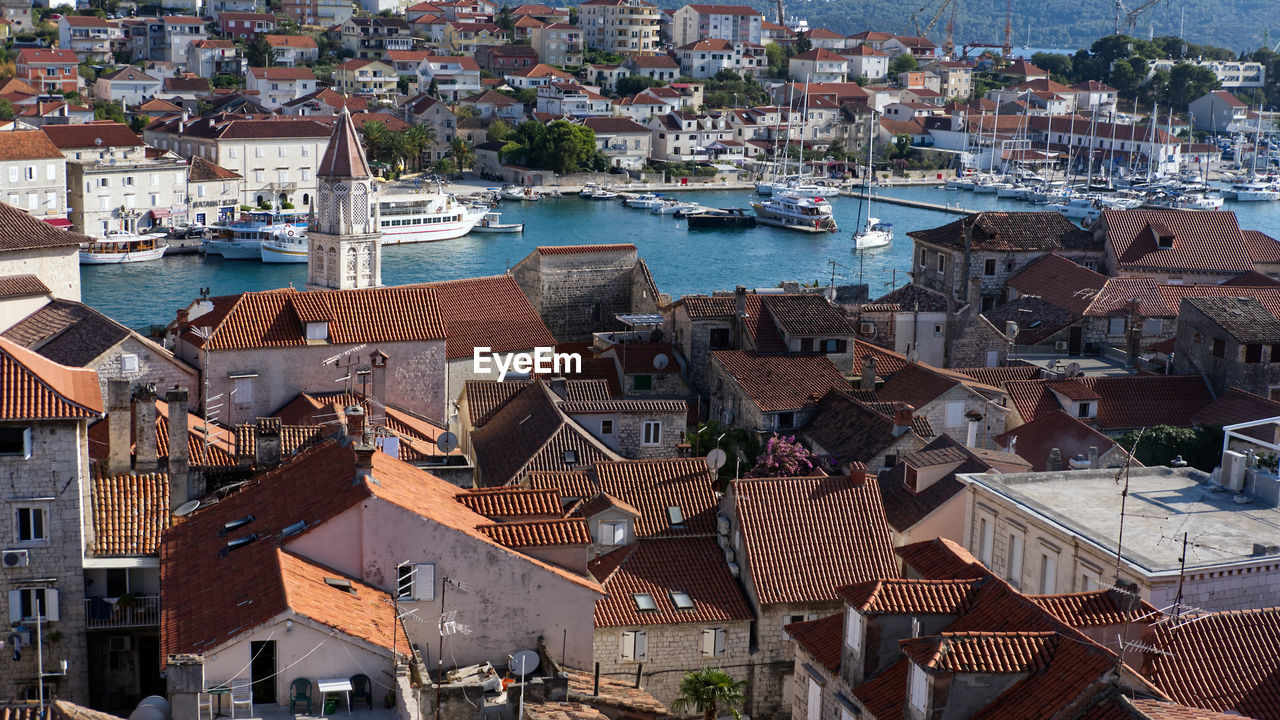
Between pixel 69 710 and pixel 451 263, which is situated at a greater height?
pixel 69 710

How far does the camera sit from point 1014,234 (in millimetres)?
51156

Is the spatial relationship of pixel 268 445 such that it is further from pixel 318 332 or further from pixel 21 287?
pixel 21 287

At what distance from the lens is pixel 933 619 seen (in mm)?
15711

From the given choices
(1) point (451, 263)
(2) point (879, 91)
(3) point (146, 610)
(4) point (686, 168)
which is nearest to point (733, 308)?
(3) point (146, 610)

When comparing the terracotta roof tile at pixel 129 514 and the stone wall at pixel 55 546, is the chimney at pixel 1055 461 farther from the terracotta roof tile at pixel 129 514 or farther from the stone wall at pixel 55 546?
the stone wall at pixel 55 546

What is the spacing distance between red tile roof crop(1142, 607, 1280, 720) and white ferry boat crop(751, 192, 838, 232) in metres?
74.5

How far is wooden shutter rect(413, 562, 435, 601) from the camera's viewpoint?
16875 millimetres

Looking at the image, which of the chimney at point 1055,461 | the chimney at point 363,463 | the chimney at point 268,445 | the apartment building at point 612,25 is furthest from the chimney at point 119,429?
the apartment building at point 612,25

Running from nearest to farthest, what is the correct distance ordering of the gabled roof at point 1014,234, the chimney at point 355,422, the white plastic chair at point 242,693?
the white plastic chair at point 242,693 < the chimney at point 355,422 < the gabled roof at point 1014,234

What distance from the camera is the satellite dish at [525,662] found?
674 inches

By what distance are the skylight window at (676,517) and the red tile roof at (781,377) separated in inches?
366

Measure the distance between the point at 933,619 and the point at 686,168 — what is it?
96.6m

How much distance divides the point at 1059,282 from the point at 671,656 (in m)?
29.6

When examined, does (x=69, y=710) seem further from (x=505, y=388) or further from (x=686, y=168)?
(x=686, y=168)
